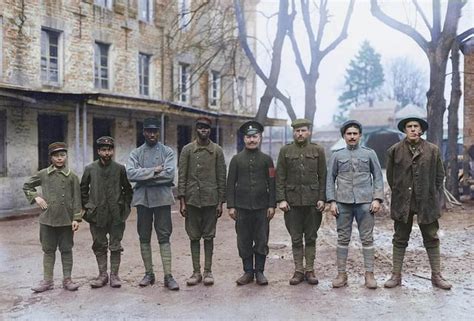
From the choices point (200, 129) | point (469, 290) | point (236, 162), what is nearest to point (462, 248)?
point (469, 290)

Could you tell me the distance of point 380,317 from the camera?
4.71 meters

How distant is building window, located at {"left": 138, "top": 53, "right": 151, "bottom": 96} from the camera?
19.0 m

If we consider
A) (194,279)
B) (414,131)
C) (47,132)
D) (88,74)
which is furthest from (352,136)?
(88,74)

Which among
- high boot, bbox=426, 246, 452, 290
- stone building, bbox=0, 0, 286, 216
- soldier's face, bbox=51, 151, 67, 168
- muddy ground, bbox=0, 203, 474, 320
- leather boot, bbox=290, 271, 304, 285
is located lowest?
muddy ground, bbox=0, 203, 474, 320

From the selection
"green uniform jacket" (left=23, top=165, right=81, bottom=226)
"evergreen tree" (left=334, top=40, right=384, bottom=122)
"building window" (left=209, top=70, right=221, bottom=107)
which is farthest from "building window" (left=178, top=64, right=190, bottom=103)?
"evergreen tree" (left=334, top=40, right=384, bottom=122)

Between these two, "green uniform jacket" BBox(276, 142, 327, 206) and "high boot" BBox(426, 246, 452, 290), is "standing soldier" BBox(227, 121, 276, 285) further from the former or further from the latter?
"high boot" BBox(426, 246, 452, 290)

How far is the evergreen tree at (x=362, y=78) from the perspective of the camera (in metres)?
67.6

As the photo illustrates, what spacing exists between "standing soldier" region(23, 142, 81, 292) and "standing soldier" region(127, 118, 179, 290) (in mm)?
712

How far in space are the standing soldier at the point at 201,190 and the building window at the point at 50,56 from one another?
10828 millimetres

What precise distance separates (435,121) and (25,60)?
11.6 meters

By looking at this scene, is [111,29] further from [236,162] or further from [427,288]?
[427,288]

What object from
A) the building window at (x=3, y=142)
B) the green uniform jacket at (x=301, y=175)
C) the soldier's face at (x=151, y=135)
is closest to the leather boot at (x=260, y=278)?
the green uniform jacket at (x=301, y=175)

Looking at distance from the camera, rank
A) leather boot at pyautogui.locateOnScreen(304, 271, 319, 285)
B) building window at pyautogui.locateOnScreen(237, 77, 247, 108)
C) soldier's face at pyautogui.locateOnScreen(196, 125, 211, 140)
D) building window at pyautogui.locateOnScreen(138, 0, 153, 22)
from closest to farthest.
Answer: 1. leather boot at pyautogui.locateOnScreen(304, 271, 319, 285)
2. soldier's face at pyautogui.locateOnScreen(196, 125, 211, 140)
3. building window at pyautogui.locateOnScreen(138, 0, 153, 22)
4. building window at pyautogui.locateOnScreen(237, 77, 247, 108)

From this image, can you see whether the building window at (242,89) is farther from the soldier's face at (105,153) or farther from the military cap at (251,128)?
the soldier's face at (105,153)
